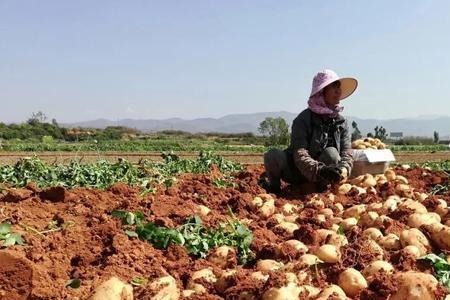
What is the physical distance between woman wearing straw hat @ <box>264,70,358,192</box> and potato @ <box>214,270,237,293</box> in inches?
121

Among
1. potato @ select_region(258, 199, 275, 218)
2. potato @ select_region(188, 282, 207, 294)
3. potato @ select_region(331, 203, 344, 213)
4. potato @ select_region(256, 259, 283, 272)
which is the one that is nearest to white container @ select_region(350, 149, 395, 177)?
potato @ select_region(331, 203, 344, 213)

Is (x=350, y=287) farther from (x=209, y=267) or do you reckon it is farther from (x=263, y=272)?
(x=209, y=267)

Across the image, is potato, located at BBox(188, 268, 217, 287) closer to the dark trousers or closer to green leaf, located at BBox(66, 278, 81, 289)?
green leaf, located at BBox(66, 278, 81, 289)

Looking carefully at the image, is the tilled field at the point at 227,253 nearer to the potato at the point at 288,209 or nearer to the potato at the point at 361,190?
the potato at the point at 288,209

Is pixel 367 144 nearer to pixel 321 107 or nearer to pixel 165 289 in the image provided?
pixel 321 107

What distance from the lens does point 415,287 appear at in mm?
2510

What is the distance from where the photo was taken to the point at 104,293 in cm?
244

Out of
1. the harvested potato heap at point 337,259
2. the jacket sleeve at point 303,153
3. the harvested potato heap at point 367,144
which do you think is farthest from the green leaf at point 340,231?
the harvested potato heap at point 367,144

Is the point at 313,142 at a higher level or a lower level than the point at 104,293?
higher

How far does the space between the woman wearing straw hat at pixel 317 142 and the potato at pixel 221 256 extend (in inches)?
106

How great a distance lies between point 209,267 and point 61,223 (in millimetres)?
1134

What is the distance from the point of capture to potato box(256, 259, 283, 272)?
2850 mm

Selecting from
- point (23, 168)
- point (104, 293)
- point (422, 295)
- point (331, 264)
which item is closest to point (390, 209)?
point (331, 264)

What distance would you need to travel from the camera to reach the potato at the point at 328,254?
2951mm
